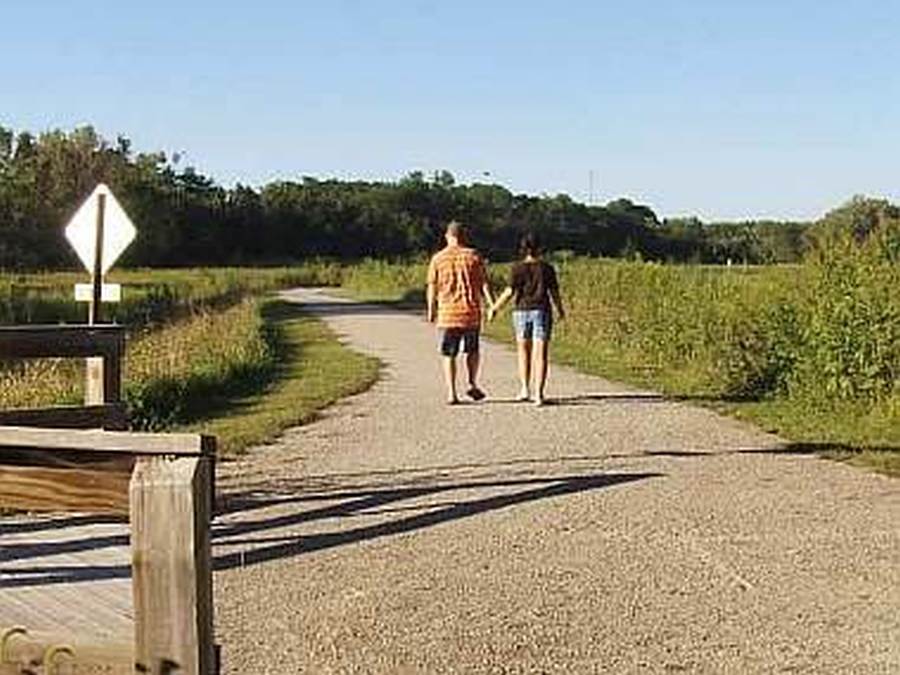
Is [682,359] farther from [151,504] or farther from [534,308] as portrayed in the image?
[151,504]

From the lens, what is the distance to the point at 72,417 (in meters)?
9.55

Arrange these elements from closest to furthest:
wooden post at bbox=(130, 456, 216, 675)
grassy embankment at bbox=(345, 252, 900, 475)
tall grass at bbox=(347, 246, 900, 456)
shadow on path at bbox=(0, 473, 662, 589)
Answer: wooden post at bbox=(130, 456, 216, 675)
shadow on path at bbox=(0, 473, 662, 589)
grassy embankment at bbox=(345, 252, 900, 475)
tall grass at bbox=(347, 246, 900, 456)

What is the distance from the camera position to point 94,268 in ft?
42.0

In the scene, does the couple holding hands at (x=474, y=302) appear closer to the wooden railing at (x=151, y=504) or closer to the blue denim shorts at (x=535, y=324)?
the blue denim shorts at (x=535, y=324)

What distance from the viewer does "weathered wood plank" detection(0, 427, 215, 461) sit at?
3.05 meters

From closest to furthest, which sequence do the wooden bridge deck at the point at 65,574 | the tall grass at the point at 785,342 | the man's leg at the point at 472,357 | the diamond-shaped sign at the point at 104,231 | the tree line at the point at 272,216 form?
the wooden bridge deck at the point at 65,574 → the diamond-shaped sign at the point at 104,231 → the tall grass at the point at 785,342 → the man's leg at the point at 472,357 → the tree line at the point at 272,216

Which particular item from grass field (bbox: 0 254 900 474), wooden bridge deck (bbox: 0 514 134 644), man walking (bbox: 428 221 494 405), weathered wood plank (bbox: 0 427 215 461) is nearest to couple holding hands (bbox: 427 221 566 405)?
man walking (bbox: 428 221 494 405)

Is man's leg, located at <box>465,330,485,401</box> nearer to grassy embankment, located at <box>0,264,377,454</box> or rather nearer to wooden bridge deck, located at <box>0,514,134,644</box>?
grassy embankment, located at <box>0,264,377,454</box>

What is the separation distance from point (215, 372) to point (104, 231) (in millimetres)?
9182

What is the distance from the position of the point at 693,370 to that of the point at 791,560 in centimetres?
1338

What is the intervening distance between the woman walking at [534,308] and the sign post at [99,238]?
5.25 meters

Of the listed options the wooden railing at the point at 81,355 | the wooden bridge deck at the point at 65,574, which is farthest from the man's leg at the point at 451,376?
the wooden bridge deck at the point at 65,574

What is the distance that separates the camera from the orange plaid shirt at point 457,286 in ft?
56.1

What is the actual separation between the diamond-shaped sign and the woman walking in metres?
5.31
